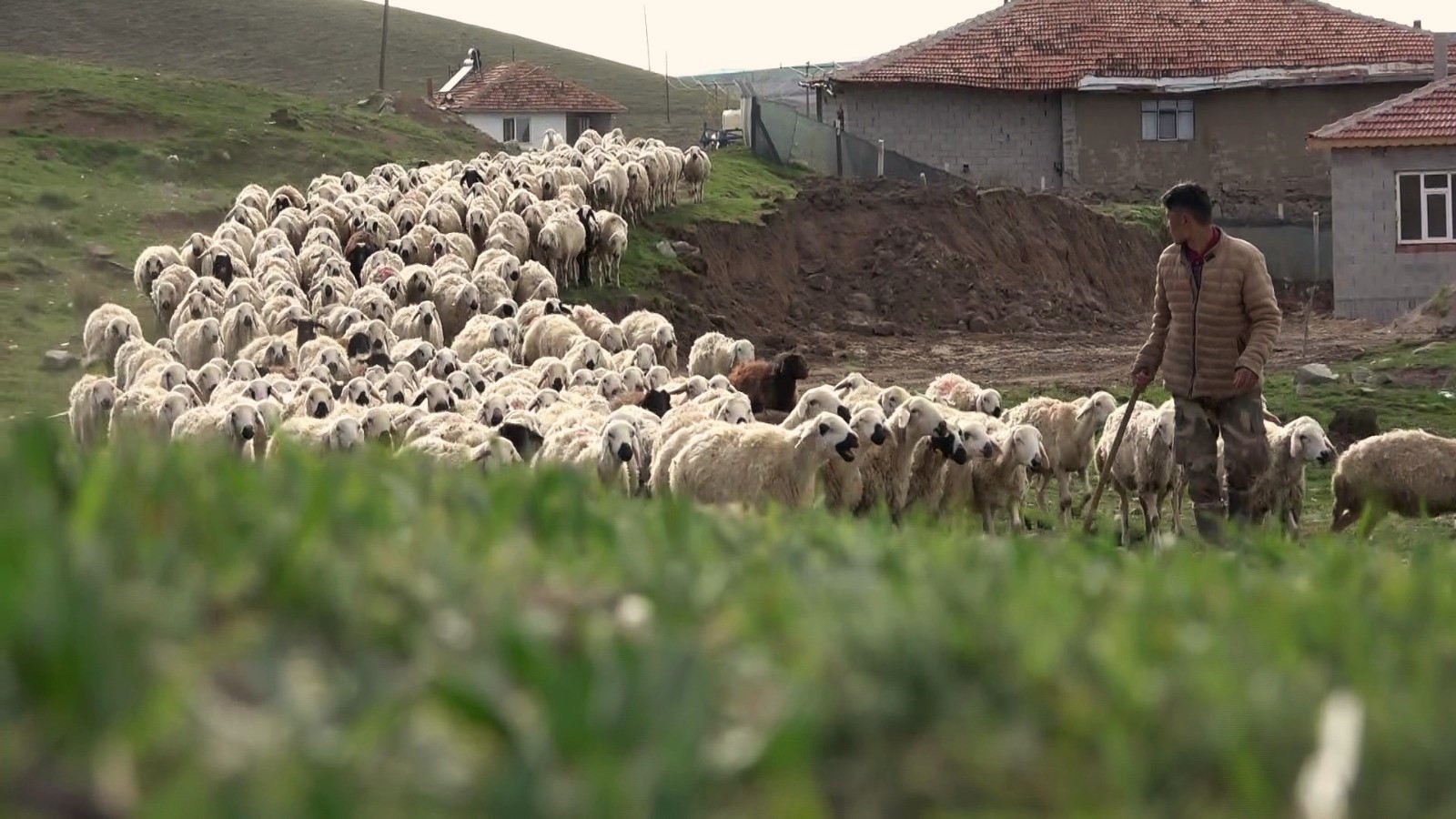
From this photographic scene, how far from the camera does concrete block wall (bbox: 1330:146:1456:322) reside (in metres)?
30.2

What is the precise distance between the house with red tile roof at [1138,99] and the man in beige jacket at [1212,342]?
31.4 meters

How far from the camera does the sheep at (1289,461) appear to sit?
1281cm

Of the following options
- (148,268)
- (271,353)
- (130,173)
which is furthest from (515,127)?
(271,353)

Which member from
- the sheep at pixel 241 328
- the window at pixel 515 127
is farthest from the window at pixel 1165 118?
the sheep at pixel 241 328

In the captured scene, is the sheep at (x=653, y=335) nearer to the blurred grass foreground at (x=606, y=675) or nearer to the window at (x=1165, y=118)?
the blurred grass foreground at (x=606, y=675)

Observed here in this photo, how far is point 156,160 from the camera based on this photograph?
30953mm

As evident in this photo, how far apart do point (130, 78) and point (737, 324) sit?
688 inches

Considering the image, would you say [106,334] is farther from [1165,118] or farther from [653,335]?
[1165,118]

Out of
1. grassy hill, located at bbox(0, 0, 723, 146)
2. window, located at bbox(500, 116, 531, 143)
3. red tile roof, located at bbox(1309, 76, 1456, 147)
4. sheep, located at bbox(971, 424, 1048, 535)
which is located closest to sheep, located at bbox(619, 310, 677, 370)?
sheep, located at bbox(971, 424, 1048, 535)

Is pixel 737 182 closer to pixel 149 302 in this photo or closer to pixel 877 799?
pixel 149 302

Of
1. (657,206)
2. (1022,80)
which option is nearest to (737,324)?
(657,206)

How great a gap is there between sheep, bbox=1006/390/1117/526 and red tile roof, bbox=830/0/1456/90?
93.5 ft

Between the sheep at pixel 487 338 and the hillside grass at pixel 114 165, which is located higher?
the hillside grass at pixel 114 165

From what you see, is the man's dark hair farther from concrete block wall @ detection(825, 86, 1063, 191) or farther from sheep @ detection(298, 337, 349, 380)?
concrete block wall @ detection(825, 86, 1063, 191)
